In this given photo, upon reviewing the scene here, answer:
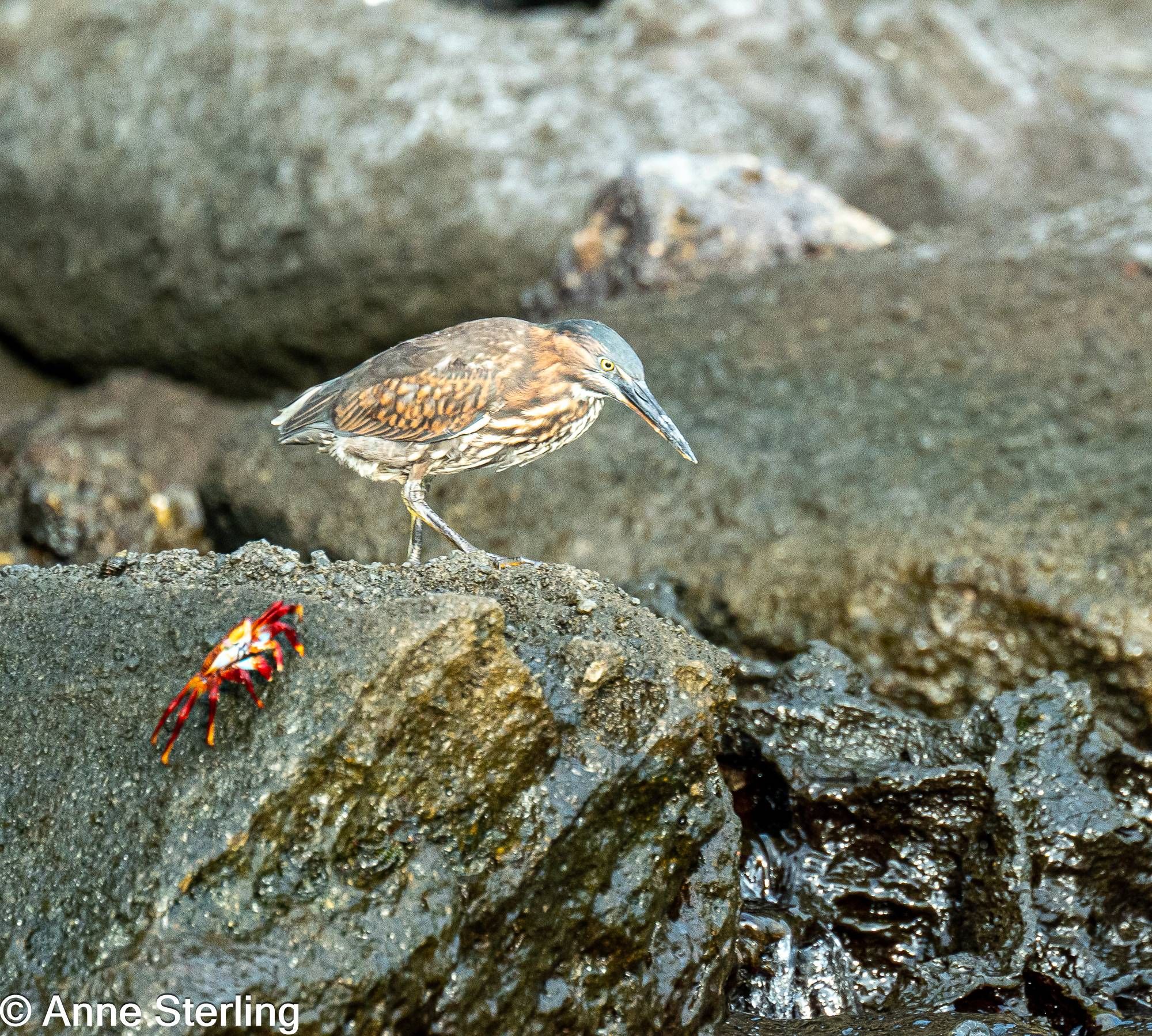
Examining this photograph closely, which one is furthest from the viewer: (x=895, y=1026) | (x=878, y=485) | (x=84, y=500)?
(x=84, y=500)

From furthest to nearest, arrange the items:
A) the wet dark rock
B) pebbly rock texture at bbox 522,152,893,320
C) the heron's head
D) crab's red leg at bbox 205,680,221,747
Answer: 1. pebbly rock texture at bbox 522,152,893,320
2. the heron's head
3. the wet dark rock
4. crab's red leg at bbox 205,680,221,747

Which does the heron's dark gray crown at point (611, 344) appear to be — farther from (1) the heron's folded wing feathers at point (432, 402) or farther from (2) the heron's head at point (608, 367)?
(1) the heron's folded wing feathers at point (432, 402)

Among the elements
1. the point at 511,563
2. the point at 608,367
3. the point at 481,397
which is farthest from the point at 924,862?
the point at 481,397

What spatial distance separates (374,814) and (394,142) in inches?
302

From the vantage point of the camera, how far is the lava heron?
4.23 metres

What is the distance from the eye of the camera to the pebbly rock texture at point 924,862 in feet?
13.0

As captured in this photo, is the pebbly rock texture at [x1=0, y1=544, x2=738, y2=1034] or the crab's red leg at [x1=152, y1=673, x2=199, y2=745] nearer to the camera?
the pebbly rock texture at [x1=0, y1=544, x2=738, y2=1034]

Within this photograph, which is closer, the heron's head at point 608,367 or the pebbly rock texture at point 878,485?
the heron's head at point 608,367

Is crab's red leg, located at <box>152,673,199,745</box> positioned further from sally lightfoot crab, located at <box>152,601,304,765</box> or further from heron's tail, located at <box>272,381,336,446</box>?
heron's tail, located at <box>272,381,336,446</box>

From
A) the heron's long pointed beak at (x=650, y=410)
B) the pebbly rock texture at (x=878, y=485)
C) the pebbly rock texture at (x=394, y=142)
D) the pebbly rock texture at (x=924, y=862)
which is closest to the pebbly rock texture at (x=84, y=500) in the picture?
the pebbly rock texture at (x=878, y=485)

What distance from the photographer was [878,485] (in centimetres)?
610

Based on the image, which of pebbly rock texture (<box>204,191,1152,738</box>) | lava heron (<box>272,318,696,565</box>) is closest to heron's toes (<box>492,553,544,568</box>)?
lava heron (<box>272,318,696,565</box>)

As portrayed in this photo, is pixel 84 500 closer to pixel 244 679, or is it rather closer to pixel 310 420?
pixel 310 420

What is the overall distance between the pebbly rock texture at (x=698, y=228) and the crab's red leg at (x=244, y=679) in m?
6.19
